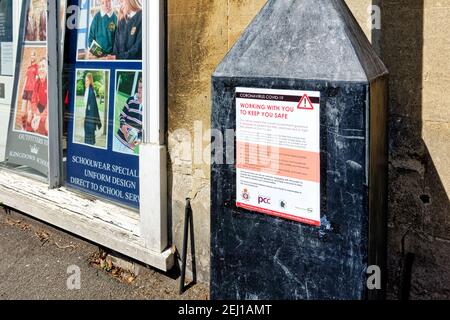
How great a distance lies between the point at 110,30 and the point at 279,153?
2.90 meters

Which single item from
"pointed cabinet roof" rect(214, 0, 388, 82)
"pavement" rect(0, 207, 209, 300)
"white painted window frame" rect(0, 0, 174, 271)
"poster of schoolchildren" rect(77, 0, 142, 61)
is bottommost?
"pavement" rect(0, 207, 209, 300)

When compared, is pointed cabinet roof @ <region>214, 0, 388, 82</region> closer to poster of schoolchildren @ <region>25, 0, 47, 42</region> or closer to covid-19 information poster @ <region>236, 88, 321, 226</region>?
covid-19 information poster @ <region>236, 88, 321, 226</region>

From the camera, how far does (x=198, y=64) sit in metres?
3.61

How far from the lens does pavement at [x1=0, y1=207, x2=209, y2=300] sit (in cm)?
386

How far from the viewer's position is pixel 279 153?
7.00ft

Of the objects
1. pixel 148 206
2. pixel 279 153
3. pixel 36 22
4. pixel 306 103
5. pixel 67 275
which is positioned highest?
pixel 36 22

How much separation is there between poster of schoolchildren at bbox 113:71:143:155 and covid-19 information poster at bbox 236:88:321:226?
2.12m

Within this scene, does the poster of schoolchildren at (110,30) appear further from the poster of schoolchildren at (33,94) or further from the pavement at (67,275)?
the pavement at (67,275)

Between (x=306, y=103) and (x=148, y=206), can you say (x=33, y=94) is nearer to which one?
(x=148, y=206)

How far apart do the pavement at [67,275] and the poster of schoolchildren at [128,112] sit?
989mm

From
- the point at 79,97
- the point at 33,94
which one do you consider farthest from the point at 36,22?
the point at 79,97

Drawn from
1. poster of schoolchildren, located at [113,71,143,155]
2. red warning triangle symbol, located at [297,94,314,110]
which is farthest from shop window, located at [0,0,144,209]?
red warning triangle symbol, located at [297,94,314,110]

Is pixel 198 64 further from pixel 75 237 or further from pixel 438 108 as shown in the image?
pixel 75 237

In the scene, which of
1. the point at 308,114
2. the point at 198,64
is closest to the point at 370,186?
the point at 308,114
